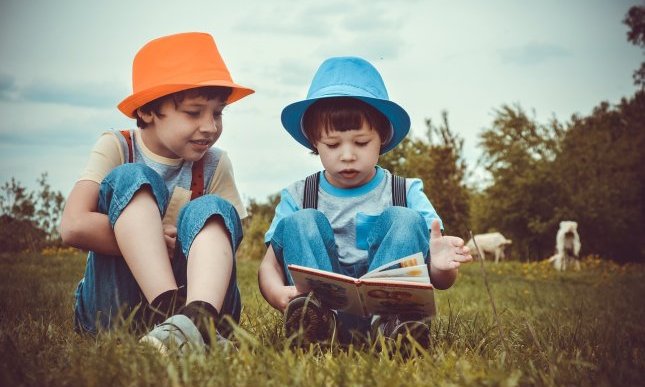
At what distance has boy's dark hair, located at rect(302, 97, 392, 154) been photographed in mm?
2652

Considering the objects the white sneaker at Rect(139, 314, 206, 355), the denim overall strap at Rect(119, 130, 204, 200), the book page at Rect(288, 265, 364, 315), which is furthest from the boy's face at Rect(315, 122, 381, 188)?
the white sneaker at Rect(139, 314, 206, 355)

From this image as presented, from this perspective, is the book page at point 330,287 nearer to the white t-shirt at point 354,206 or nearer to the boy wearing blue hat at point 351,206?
the boy wearing blue hat at point 351,206

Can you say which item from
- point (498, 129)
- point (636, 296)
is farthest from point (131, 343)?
point (498, 129)

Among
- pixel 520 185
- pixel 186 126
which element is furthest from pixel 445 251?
pixel 520 185

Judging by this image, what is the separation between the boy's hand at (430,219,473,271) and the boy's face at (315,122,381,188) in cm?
47

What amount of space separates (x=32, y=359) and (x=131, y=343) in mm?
408

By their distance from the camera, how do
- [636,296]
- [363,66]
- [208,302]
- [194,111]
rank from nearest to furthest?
1. [208,302]
2. [194,111]
3. [363,66]
4. [636,296]

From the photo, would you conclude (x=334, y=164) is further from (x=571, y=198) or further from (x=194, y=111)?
(x=571, y=198)

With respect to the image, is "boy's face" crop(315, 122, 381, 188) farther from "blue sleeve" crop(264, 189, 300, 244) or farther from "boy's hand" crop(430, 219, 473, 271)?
"boy's hand" crop(430, 219, 473, 271)

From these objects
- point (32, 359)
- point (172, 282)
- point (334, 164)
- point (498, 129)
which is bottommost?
point (32, 359)

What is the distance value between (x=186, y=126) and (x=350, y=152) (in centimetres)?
74

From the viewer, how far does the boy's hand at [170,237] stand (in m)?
2.29

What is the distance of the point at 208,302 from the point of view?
1.98m

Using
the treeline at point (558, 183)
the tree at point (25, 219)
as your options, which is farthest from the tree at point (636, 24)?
the tree at point (25, 219)
